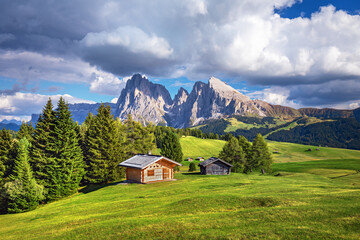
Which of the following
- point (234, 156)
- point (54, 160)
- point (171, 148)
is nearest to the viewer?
point (54, 160)

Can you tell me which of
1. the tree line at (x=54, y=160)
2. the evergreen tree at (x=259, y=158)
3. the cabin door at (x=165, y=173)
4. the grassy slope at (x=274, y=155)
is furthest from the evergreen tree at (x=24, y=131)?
the grassy slope at (x=274, y=155)

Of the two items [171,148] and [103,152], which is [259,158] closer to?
[171,148]

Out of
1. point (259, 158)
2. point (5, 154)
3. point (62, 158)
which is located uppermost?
point (5, 154)

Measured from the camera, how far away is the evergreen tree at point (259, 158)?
70312 millimetres

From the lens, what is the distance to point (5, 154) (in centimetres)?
4725

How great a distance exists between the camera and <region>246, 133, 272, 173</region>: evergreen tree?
70.3 meters

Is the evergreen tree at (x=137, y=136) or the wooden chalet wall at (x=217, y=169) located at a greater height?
the evergreen tree at (x=137, y=136)

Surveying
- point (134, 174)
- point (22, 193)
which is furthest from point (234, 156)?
point (22, 193)

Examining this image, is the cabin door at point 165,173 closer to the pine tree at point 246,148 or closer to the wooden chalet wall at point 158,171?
the wooden chalet wall at point 158,171

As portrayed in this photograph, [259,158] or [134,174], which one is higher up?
[134,174]

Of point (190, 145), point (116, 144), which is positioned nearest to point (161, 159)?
point (116, 144)

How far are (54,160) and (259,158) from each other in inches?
2359

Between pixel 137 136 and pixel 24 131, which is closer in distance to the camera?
pixel 137 136

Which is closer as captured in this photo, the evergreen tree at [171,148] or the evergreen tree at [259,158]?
the evergreen tree at [259,158]
